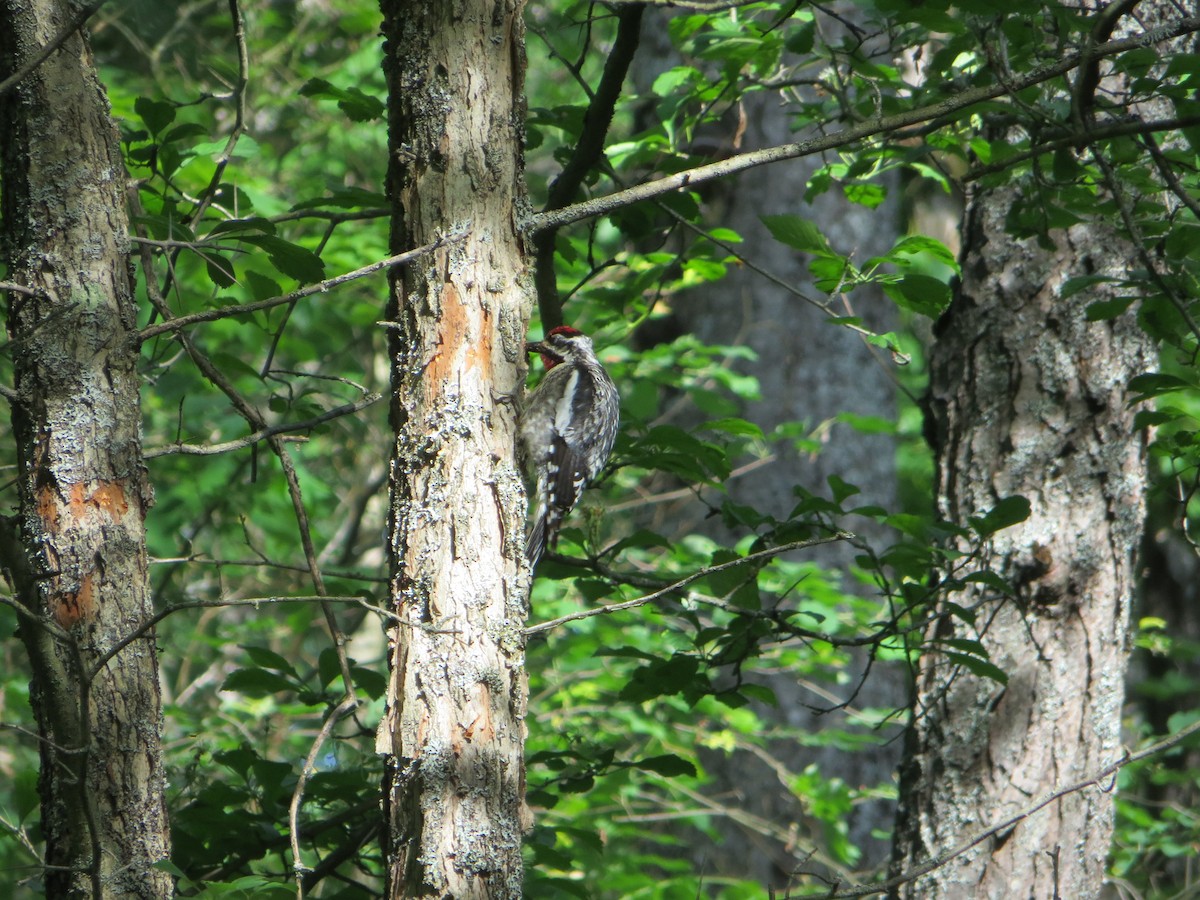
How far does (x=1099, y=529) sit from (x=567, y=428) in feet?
7.05

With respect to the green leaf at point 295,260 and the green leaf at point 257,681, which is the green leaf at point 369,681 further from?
the green leaf at point 295,260

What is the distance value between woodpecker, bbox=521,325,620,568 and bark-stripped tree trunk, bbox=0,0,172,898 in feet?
6.86

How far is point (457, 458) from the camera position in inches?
80.1

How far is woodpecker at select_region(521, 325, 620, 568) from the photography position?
4.20m

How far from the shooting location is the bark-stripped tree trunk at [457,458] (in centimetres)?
194

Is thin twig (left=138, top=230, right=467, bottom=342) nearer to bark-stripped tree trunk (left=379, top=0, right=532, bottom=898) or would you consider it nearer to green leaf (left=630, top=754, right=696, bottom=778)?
bark-stripped tree trunk (left=379, top=0, right=532, bottom=898)

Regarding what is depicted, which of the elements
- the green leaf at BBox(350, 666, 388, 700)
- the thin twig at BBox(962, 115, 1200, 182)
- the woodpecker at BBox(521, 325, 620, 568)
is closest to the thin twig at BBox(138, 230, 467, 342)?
the green leaf at BBox(350, 666, 388, 700)

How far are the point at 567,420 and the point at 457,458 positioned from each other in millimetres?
2554

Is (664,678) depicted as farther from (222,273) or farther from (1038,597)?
(222,273)

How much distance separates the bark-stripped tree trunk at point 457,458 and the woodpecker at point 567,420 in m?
1.93

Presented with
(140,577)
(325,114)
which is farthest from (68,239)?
(325,114)

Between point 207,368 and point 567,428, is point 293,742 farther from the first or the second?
point 207,368

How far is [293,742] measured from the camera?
6.95m

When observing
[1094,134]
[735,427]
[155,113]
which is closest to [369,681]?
[735,427]
